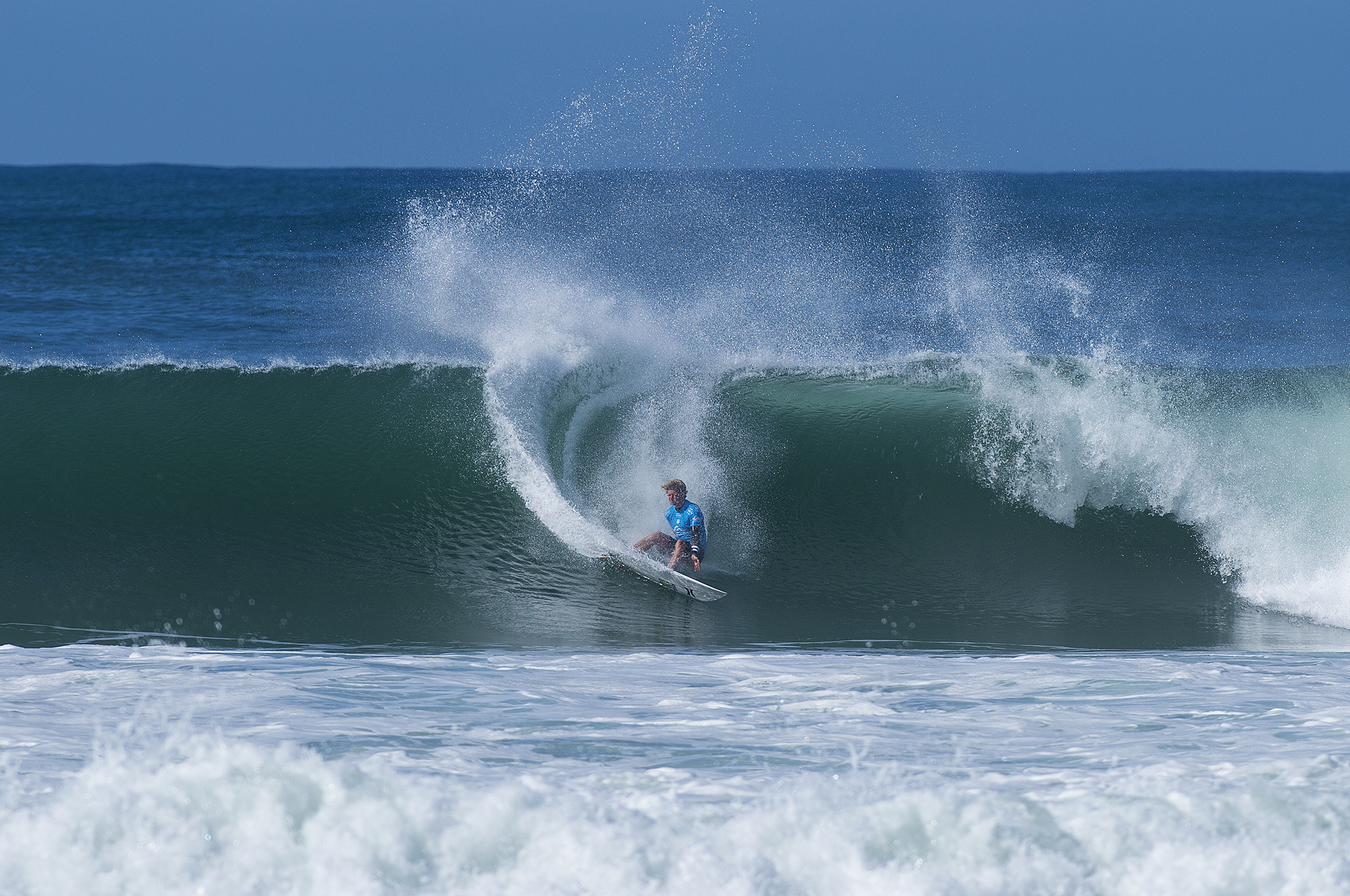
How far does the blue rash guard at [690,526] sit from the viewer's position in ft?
28.3

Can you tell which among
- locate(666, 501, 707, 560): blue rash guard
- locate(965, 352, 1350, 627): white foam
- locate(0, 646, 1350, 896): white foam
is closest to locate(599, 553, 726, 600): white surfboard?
locate(666, 501, 707, 560): blue rash guard

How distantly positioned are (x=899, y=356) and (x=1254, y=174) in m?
94.9

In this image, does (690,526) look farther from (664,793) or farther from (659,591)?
(664,793)

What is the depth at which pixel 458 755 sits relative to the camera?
4297 mm

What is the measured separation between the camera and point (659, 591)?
332 inches

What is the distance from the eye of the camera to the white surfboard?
8352mm

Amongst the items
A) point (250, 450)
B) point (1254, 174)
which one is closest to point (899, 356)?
point (250, 450)

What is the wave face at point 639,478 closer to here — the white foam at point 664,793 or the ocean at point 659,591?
the ocean at point 659,591

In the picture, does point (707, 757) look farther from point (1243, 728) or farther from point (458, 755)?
point (1243, 728)

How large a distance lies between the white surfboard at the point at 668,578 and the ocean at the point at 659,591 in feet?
0.33

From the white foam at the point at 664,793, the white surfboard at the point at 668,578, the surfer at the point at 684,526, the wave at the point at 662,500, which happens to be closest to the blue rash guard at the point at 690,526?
the surfer at the point at 684,526

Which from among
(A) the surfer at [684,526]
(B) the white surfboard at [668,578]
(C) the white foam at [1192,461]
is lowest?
(B) the white surfboard at [668,578]

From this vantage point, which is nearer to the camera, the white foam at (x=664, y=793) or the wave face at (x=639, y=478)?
the white foam at (x=664, y=793)

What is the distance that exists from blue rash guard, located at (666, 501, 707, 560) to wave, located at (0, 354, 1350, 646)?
41cm
